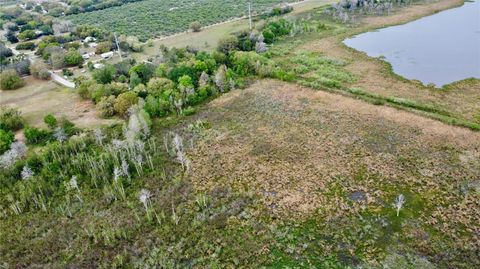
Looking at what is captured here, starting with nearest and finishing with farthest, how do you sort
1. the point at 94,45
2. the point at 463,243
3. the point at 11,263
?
the point at 463,243 < the point at 11,263 < the point at 94,45

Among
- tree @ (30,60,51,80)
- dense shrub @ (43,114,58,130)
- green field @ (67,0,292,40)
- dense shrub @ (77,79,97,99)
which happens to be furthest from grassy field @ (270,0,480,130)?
tree @ (30,60,51,80)

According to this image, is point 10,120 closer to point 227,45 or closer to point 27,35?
point 227,45

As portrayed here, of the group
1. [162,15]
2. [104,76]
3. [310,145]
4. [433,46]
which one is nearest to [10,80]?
[104,76]

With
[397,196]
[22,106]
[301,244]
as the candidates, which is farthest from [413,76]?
[22,106]

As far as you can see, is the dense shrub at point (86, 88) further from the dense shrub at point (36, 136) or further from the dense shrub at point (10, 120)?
Answer: the dense shrub at point (36, 136)

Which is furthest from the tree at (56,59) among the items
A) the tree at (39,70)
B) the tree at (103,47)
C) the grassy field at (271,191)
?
the grassy field at (271,191)

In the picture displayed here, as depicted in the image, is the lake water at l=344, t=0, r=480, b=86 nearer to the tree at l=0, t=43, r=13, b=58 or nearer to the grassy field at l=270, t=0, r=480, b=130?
the grassy field at l=270, t=0, r=480, b=130

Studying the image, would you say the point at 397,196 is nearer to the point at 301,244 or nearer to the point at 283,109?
the point at 301,244
